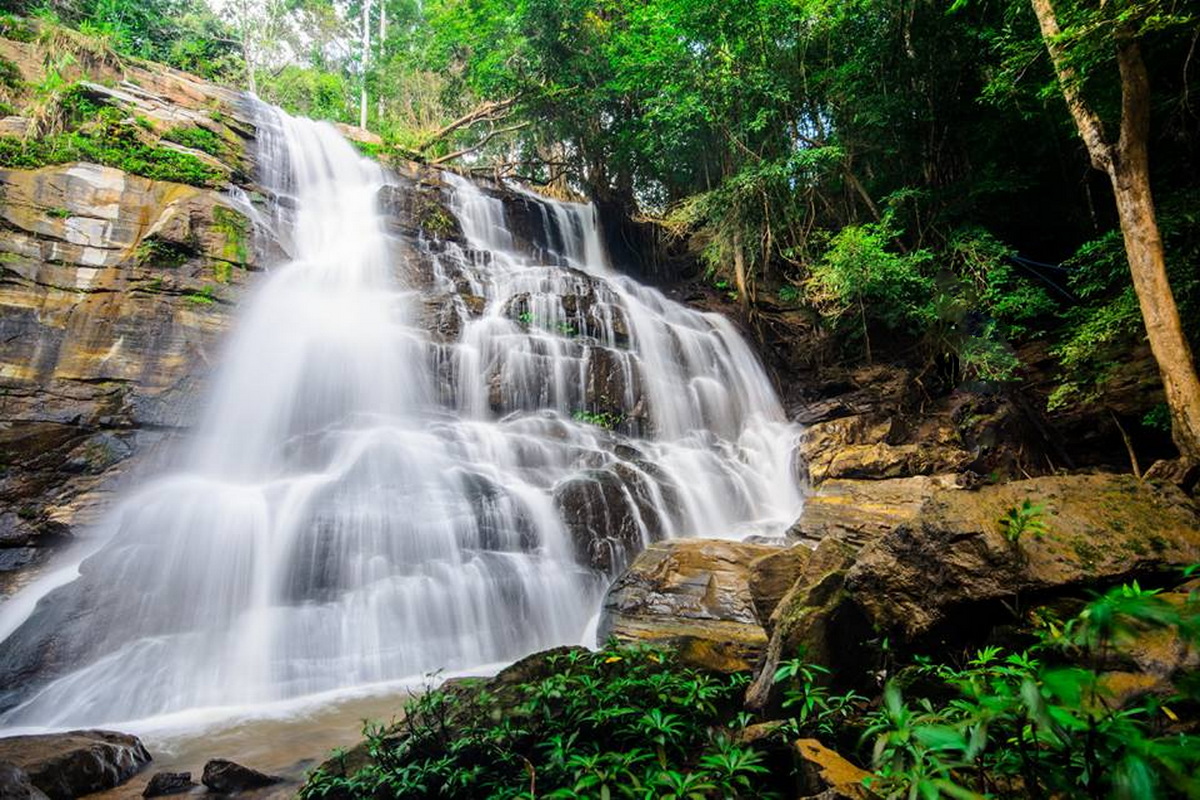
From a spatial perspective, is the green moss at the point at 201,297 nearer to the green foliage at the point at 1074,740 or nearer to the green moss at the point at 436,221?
the green moss at the point at 436,221

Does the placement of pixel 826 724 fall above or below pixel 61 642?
below

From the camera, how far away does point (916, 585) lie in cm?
335

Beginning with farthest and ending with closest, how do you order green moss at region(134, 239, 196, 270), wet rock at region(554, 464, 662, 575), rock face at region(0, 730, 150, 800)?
1. green moss at region(134, 239, 196, 270)
2. wet rock at region(554, 464, 662, 575)
3. rock face at region(0, 730, 150, 800)

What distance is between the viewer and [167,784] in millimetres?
3379

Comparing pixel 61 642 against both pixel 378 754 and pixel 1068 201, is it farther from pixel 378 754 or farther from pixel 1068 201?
pixel 1068 201

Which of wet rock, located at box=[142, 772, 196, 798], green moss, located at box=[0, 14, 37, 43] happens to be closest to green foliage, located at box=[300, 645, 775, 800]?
wet rock, located at box=[142, 772, 196, 798]

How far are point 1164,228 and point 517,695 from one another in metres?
9.38

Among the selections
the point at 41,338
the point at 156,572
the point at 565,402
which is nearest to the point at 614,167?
the point at 565,402

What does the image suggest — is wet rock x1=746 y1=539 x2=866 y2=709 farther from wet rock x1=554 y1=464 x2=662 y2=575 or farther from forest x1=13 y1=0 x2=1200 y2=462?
forest x1=13 y1=0 x2=1200 y2=462

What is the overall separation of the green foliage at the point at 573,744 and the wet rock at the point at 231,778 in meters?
0.86

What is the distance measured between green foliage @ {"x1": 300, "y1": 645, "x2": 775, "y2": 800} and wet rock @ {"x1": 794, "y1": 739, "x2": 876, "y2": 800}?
0.18 meters

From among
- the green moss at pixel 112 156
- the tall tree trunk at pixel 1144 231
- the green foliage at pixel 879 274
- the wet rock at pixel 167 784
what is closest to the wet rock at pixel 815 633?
the wet rock at pixel 167 784

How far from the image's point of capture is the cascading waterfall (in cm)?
536

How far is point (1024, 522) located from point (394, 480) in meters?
6.88
